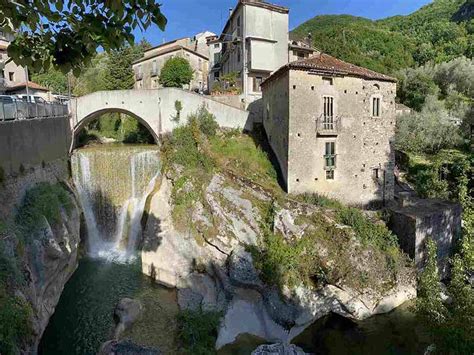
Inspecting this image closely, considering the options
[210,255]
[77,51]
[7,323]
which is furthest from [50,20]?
[210,255]

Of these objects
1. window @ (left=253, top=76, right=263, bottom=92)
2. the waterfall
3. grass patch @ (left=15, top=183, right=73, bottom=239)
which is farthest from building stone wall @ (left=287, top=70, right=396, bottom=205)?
grass patch @ (left=15, top=183, right=73, bottom=239)

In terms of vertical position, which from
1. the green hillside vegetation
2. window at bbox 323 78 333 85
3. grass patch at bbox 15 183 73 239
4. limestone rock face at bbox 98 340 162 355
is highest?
the green hillside vegetation

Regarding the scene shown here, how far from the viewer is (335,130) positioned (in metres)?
18.6

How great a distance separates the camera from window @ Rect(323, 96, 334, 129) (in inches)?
724

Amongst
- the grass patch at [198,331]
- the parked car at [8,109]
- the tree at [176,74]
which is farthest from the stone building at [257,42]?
the grass patch at [198,331]

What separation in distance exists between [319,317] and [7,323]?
A: 10.5m

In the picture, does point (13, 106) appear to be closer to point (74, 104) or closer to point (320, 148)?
point (74, 104)

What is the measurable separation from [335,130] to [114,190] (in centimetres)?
1195

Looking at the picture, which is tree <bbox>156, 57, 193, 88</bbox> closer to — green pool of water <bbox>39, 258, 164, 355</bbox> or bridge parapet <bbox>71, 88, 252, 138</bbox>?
bridge parapet <bbox>71, 88, 252, 138</bbox>

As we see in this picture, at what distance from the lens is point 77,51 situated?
4.19m

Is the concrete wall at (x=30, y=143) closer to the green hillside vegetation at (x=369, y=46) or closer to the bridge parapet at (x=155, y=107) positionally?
the bridge parapet at (x=155, y=107)

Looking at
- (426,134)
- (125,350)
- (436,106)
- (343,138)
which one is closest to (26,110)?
(125,350)

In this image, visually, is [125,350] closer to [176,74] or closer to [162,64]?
[176,74]

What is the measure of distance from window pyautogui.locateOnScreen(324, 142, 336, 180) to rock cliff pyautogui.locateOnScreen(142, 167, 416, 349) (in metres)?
2.63
